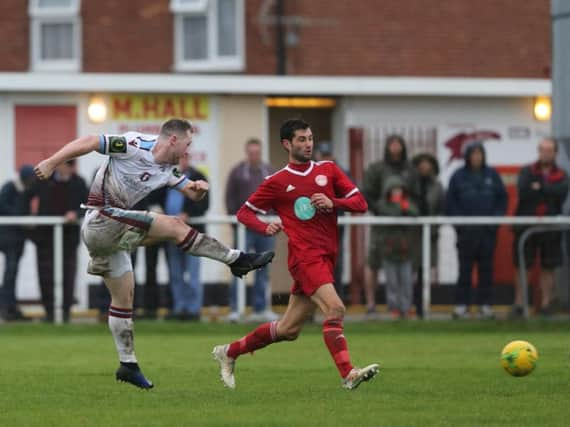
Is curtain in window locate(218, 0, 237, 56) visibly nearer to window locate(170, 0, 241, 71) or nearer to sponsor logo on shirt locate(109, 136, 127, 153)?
window locate(170, 0, 241, 71)

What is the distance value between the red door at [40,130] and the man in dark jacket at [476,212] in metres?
5.95

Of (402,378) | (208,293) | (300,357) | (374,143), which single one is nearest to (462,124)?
(374,143)

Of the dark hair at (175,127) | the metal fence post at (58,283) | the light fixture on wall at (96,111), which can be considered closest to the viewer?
the dark hair at (175,127)

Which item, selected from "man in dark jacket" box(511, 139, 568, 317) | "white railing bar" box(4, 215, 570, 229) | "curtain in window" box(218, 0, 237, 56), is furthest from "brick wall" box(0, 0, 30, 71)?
"man in dark jacket" box(511, 139, 568, 317)

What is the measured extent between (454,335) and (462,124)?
6478mm

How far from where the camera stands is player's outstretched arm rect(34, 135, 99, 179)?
38.4 ft

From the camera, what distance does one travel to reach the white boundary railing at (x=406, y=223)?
20672mm

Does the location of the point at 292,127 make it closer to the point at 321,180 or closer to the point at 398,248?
the point at 321,180

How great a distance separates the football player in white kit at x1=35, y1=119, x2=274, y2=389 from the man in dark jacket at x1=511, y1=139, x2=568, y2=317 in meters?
9.01

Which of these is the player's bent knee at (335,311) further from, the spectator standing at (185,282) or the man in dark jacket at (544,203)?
the man in dark jacket at (544,203)

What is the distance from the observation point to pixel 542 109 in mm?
25219

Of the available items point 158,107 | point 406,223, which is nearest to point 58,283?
point 406,223

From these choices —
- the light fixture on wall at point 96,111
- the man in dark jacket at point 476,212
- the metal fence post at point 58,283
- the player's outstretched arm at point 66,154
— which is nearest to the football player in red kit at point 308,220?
the player's outstretched arm at point 66,154

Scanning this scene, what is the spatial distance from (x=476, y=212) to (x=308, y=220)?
906 cm
